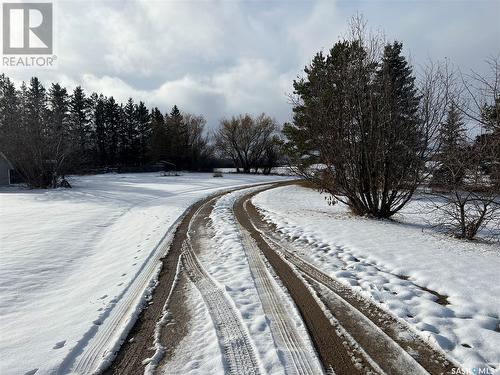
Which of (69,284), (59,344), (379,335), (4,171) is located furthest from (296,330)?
(4,171)

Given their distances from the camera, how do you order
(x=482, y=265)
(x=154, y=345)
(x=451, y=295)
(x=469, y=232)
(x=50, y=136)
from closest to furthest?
(x=154, y=345) → (x=451, y=295) → (x=482, y=265) → (x=469, y=232) → (x=50, y=136)

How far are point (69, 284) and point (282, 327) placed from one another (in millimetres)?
4504

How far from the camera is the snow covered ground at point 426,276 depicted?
339 cm

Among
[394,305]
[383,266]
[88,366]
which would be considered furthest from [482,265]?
[88,366]

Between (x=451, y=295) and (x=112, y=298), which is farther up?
(x=451, y=295)

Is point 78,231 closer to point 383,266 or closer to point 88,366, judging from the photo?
point 88,366

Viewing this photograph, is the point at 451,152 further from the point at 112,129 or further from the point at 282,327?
the point at 112,129

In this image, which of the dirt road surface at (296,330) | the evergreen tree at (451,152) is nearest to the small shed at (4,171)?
the dirt road surface at (296,330)

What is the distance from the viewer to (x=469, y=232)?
8938mm

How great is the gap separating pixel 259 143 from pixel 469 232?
5279cm

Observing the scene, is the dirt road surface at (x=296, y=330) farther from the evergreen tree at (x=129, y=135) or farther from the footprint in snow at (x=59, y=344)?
the evergreen tree at (x=129, y=135)

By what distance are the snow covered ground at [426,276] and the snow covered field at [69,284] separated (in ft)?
12.2

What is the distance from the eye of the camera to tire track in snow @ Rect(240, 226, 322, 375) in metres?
2.95

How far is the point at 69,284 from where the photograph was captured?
18.8 feet
